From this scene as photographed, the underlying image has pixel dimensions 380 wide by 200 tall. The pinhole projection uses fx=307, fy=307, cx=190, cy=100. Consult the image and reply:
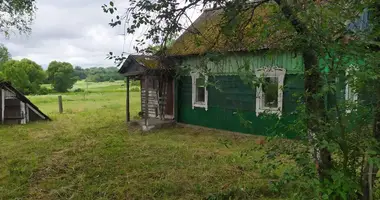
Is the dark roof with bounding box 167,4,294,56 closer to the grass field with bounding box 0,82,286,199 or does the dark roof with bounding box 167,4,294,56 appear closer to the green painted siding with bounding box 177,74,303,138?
the grass field with bounding box 0,82,286,199

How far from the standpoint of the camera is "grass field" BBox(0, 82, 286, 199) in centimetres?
518

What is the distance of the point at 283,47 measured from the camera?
2.75 meters

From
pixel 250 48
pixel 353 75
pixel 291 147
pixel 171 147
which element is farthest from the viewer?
pixel 171 147

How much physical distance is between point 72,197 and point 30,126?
9.36 m

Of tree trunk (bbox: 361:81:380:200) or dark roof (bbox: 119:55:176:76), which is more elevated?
dark roof (bbox: 119:55:176:76)

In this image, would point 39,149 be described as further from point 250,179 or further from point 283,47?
point 283,47

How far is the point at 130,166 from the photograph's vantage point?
667 cm

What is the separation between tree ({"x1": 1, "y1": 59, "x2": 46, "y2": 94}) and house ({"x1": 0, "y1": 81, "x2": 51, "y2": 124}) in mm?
37184

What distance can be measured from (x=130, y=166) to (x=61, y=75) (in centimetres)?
5241

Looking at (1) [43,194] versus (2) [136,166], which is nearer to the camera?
(1) [43,194]

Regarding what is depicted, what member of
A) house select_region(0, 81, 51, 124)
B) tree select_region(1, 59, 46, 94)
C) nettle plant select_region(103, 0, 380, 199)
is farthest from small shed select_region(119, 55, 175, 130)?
tree select_region(1, 59, 46, 94)

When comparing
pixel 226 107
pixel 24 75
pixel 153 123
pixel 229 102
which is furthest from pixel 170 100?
pixel 24 75

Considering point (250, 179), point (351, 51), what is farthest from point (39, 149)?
point (351, 51)

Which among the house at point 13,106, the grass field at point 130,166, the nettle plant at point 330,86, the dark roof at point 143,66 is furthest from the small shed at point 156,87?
the nettle plant at point 330,86
